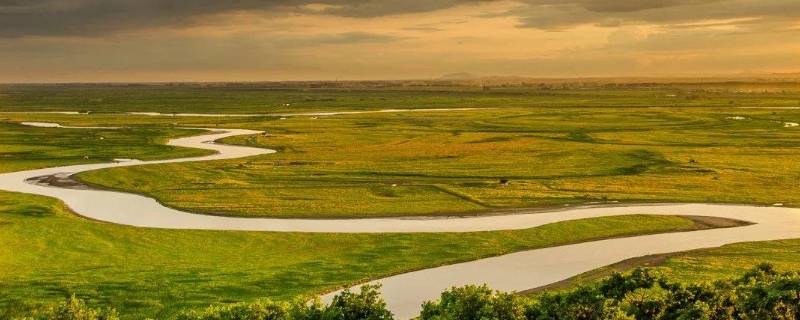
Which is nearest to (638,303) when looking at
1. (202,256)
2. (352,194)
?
(202,256)

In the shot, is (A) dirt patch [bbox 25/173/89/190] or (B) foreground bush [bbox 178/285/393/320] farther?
(A) dirt patch [bbox 25/173/89/190]

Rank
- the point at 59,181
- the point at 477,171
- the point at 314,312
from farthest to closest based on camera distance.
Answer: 1. the point at 477,171
2. the point at 59,181
3. the point at 314,312

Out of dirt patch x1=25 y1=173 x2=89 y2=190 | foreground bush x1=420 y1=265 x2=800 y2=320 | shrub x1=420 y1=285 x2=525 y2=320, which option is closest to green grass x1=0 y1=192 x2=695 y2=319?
shrub x1=420 y1=285 x2=525 y2=320

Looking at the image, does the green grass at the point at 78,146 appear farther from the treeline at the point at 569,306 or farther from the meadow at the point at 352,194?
the treeline at the point at 569,306

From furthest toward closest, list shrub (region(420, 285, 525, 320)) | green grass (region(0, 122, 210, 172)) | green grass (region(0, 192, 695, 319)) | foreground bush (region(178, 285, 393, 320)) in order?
green grass (region(0, 122, 210, 172)) < green grass (region(0, 192, 695, 319)) < foreground bush (region(178, 285, 393, 320)) < shrub (region(420, 285, 525, 320))

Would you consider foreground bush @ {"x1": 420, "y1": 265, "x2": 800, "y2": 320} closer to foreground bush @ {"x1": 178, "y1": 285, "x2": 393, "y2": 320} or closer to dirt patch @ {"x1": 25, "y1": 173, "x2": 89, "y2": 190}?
foreground bush @ {"x1": 178, "y1": 285, "x2": 393, "y2": 320}

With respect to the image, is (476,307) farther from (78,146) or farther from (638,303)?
(78,146)

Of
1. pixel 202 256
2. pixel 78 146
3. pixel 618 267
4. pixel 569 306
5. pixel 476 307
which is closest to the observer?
pixel 476 307
